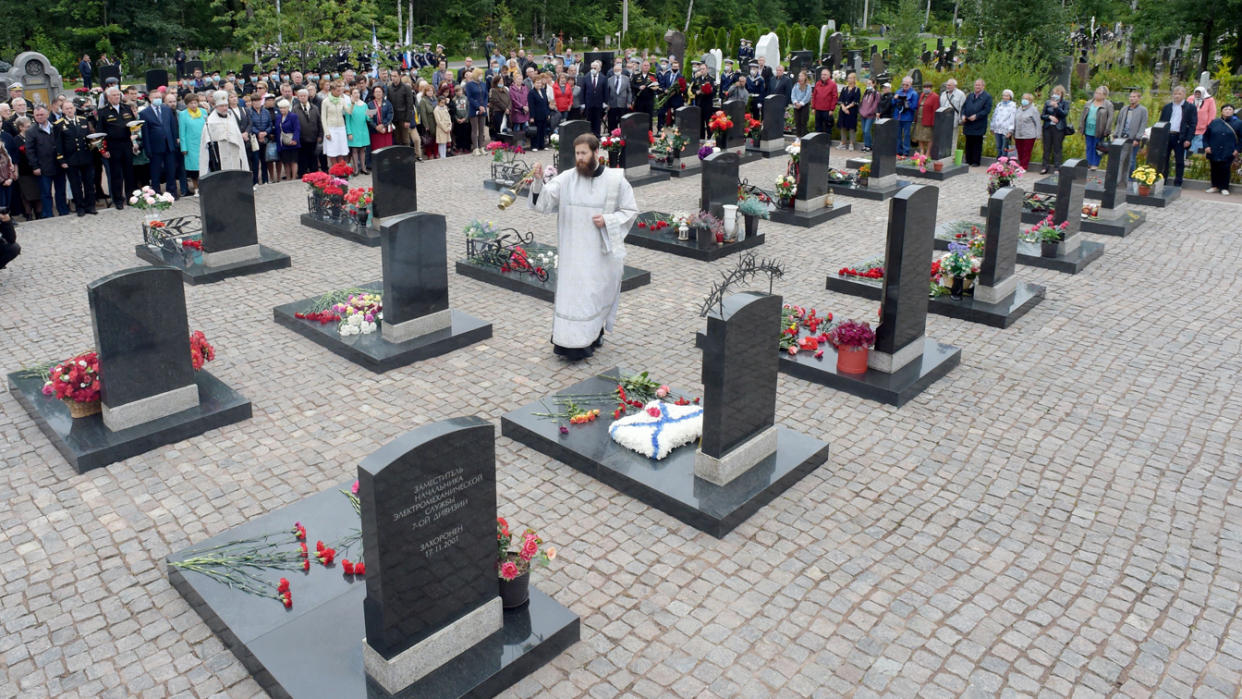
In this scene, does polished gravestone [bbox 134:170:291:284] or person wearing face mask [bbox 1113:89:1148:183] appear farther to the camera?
person wearing face mask [bbox 1113:89:1148:183]

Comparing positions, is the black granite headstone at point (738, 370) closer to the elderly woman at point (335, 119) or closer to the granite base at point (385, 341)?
the granite base at point (385, 341)

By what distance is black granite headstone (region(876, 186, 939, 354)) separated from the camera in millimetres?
8820

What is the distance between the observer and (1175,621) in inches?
232

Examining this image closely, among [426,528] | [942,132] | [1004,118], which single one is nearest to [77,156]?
[426,528]

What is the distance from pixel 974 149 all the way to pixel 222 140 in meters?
14.6

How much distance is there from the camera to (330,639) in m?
5.41

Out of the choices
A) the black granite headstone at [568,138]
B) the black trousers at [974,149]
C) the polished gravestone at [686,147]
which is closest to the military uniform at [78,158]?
the black granite headstone at [568,138]

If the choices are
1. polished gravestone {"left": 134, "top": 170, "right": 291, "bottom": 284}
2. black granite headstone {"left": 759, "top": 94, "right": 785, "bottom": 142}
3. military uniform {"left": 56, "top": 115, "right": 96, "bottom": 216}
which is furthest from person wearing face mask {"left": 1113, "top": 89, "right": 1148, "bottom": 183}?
military uniform {"left": 56, "top": 115, "right": 96, "bottom": 216}

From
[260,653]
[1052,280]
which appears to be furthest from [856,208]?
[260,653]

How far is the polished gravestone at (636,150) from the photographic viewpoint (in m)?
18.4

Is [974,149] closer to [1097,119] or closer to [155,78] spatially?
[1097,119]

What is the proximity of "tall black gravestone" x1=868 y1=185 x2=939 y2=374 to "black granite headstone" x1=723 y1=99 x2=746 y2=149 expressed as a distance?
12.0 m

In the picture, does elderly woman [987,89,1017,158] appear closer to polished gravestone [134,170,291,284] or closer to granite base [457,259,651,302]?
granite base [457,259,651,302]

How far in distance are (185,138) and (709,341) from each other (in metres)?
12.8
